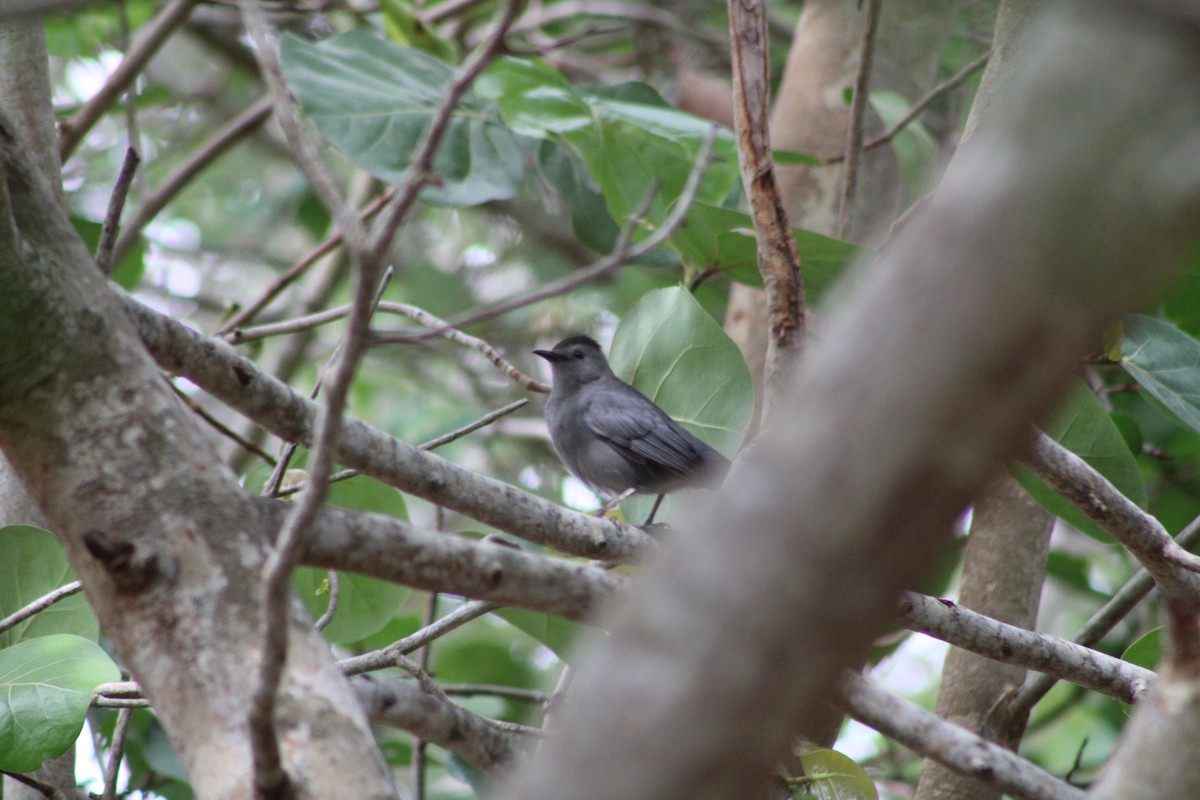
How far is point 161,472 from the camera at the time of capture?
159 cm

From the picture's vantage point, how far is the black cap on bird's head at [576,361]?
560cm

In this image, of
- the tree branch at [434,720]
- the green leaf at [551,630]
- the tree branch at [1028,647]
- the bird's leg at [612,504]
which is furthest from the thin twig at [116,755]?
the tree branch at [1028,647]

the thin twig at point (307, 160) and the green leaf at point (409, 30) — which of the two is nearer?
the thin twig at point (307, 160)

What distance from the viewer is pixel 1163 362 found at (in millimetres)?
3377

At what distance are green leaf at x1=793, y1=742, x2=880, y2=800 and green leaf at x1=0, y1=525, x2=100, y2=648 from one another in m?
1.93

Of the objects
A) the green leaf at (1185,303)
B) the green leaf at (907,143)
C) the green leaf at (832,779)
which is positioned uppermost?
the green leaf at (907,143)

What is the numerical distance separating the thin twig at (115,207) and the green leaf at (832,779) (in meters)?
2.02

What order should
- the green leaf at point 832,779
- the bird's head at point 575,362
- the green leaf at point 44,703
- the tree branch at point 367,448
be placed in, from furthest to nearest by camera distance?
the bird's head at point 575,362, the green leaf at point 832,779, the green leaf at point 44,703, the tree branch at point 367,448

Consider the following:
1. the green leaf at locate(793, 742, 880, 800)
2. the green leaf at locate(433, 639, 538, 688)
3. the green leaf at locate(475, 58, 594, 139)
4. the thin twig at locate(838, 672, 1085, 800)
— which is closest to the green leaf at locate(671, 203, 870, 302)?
the green leaf at locate(475, 58, 594, 139)

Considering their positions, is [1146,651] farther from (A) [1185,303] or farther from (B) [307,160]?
(B) [307,160]

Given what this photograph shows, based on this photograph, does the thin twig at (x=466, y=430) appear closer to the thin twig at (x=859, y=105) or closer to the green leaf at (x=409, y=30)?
the thin twig at (x=859, y=105)

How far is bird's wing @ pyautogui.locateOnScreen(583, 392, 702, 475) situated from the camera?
16.4ft

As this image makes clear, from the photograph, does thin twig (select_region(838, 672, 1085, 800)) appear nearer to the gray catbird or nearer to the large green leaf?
the large green leaf

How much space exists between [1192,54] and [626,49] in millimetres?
7300
